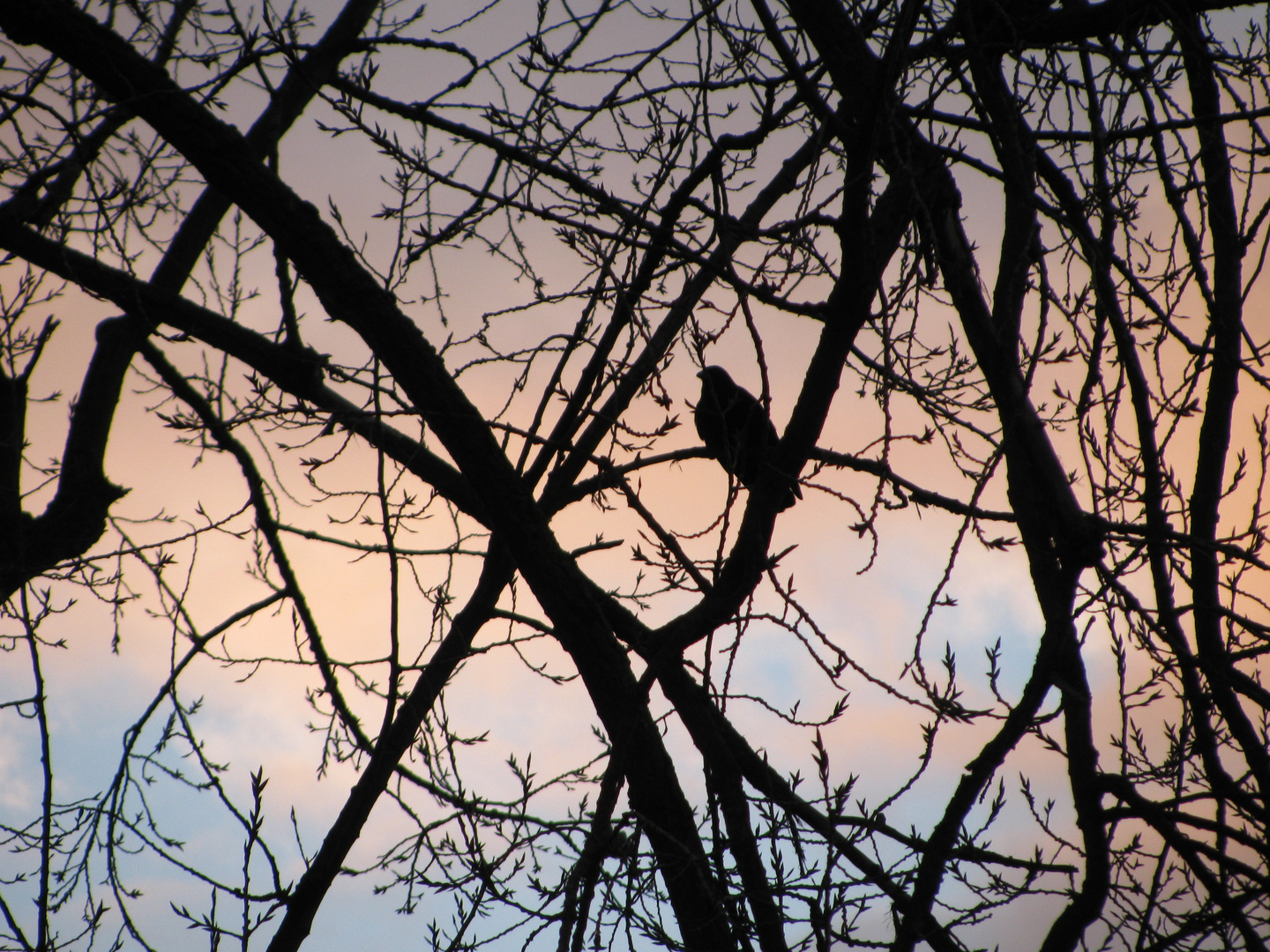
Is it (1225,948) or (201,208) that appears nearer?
(1225,948)

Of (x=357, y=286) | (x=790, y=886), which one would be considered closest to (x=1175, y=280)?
(x=790, y=886)

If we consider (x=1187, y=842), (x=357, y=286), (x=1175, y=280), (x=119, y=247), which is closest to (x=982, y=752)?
(x=1187, y=842)

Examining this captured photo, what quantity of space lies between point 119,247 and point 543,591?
55.5 inches

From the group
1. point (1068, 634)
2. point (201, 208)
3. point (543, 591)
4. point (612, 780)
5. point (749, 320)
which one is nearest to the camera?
point (749, 320)

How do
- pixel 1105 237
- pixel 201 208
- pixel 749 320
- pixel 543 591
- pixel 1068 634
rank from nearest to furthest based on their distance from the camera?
pixel 749 320 → pixel 1105 237 → pixel 1068 634 → pixel 543 591 → pixel 201 208

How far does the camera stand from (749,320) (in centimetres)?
153

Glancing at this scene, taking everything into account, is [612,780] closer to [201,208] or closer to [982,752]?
[982,752]

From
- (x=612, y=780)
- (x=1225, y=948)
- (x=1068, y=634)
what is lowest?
(x=1225, y=948)

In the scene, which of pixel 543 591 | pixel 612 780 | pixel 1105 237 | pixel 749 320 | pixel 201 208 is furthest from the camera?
pixel 201 208

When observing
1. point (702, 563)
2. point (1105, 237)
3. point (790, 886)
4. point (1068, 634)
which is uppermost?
point (1105, 237)

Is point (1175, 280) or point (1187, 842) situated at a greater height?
point (1175, 280)

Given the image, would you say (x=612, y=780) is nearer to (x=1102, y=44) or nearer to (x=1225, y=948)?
(x=1225, y=948)

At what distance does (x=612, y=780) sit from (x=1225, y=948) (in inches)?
58.4

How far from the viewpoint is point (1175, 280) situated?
2.16 meters
